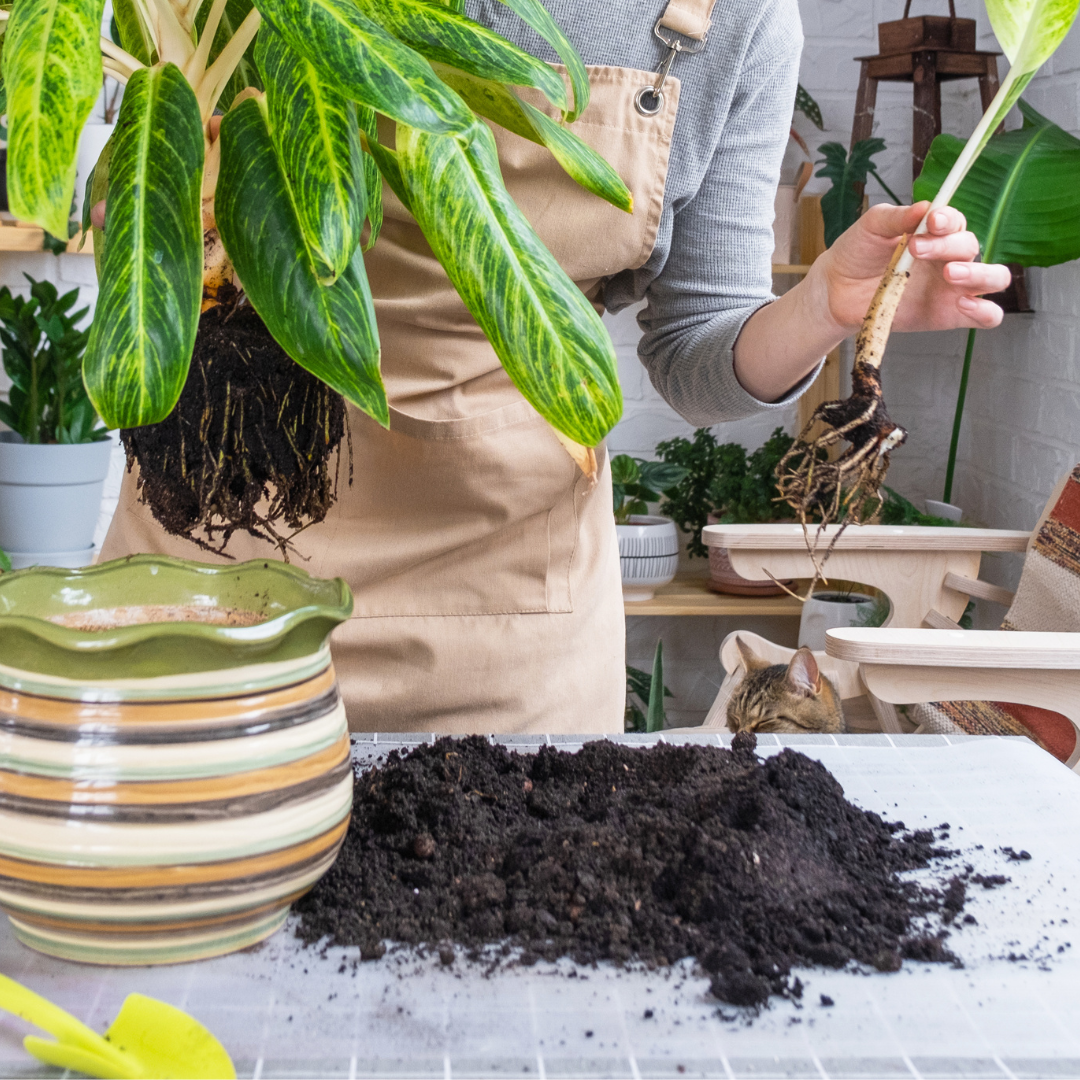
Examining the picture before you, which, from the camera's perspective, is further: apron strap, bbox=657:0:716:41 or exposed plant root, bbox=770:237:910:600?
apron strap, bbox=657:0:716:41

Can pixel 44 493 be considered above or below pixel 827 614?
above

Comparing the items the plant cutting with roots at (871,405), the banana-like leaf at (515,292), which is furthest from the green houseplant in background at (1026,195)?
the banana-like leaf at (515,292)

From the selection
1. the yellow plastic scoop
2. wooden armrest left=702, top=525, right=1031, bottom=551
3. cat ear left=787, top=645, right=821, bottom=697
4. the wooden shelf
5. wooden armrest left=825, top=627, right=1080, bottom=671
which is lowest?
the wooden shelf

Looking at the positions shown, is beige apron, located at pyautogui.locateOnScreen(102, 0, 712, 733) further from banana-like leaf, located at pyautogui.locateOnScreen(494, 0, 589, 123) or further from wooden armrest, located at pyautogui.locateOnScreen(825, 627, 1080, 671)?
banana-like leaf, located at pyautogui.locateOnScreen(494, 0, 589, 123)

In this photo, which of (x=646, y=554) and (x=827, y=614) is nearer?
(x=827, y=614)

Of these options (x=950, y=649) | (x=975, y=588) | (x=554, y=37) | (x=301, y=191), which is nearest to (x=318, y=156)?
(x=301, y=191)

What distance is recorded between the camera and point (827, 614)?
1.94 m

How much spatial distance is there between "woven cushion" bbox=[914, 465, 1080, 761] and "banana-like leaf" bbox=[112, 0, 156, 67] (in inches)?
54.1

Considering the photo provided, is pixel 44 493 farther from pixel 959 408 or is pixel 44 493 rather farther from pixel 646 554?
pixel 959 408

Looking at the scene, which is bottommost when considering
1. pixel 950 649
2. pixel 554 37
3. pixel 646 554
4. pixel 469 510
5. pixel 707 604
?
pixel 707 604

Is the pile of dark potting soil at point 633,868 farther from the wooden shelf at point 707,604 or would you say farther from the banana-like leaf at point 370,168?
the wooden shelf at point 707,604

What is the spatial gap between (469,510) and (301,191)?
0.57 metres

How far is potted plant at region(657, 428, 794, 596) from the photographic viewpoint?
213 centimetres

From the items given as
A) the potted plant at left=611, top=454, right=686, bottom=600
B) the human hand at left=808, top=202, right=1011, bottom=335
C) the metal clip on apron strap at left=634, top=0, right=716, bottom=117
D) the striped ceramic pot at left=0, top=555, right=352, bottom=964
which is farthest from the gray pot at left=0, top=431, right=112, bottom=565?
the striped ceramic pot at left=0, top=555, right=352, bottom=964
